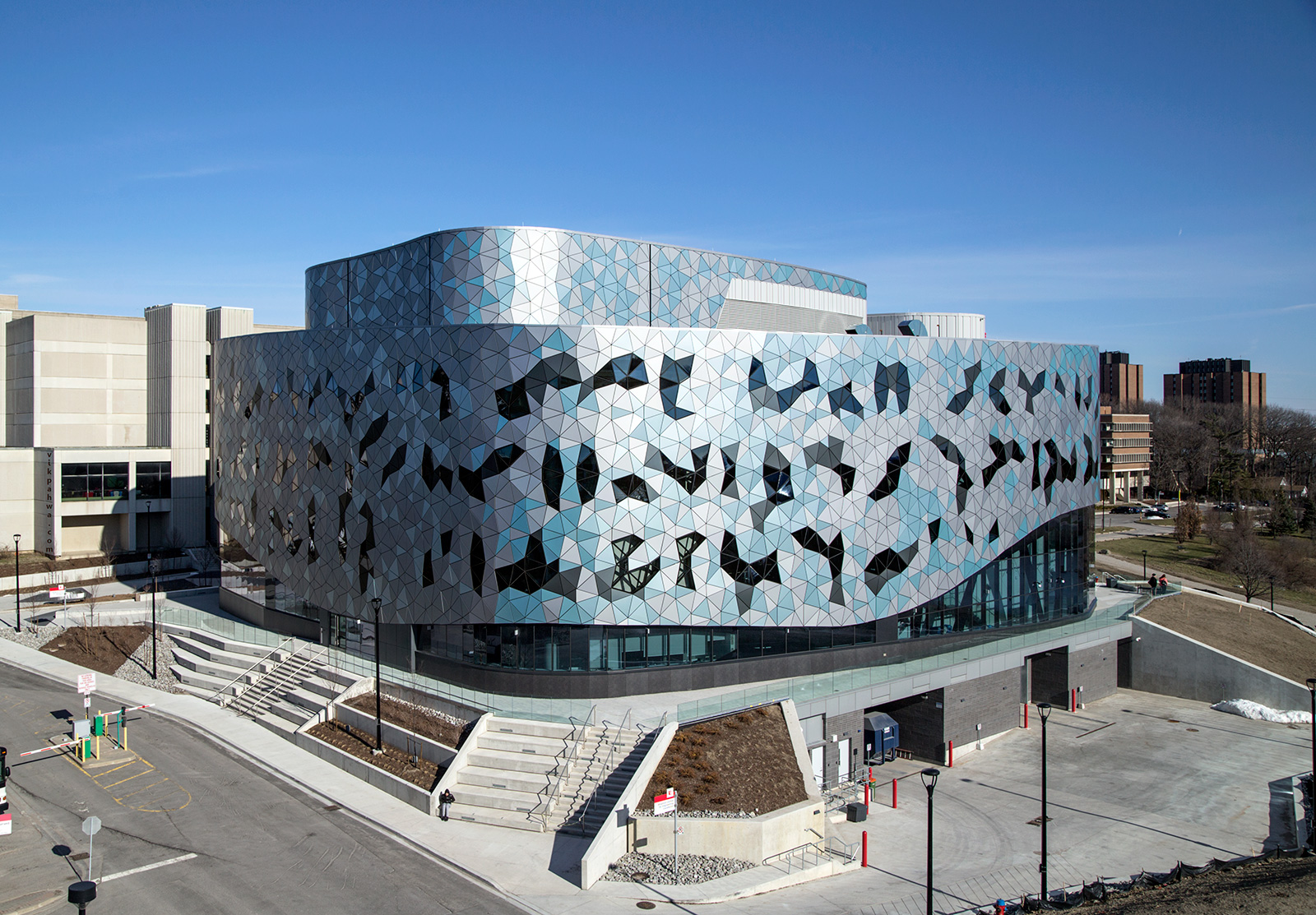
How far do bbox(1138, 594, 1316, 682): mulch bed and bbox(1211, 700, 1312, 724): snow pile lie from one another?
10.6 ft

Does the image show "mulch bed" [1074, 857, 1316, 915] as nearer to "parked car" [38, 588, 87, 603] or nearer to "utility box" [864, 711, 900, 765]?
"utility box" [864, 711, 900, 765]

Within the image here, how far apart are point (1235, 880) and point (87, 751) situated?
36508mm

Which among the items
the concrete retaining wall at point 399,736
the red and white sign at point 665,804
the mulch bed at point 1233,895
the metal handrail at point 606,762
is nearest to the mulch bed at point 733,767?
the red and white sign at point 665,804

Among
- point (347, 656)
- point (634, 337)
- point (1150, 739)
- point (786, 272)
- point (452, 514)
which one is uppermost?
point (786, 272)

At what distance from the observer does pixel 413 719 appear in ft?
118

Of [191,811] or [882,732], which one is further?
[882,732]

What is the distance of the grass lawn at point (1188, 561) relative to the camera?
77.4 meters

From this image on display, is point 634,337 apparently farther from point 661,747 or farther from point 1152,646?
point 1152,646

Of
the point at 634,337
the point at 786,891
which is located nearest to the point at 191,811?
the point at 786,891

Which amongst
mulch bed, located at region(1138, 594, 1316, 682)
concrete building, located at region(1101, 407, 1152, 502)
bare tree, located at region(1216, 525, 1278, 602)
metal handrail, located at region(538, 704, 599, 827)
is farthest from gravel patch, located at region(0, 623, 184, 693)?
concrete building, located at region(1101, 407, 1152, 502)

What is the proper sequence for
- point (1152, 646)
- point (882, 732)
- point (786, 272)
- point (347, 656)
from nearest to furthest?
1. point (882, 732)
2. point (347, 656)
3. point (786, 272)
4. point (1152, 646)

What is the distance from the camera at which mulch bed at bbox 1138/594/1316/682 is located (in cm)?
5309

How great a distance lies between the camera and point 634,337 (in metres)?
37.2

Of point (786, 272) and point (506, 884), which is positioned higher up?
point (786, 272)
